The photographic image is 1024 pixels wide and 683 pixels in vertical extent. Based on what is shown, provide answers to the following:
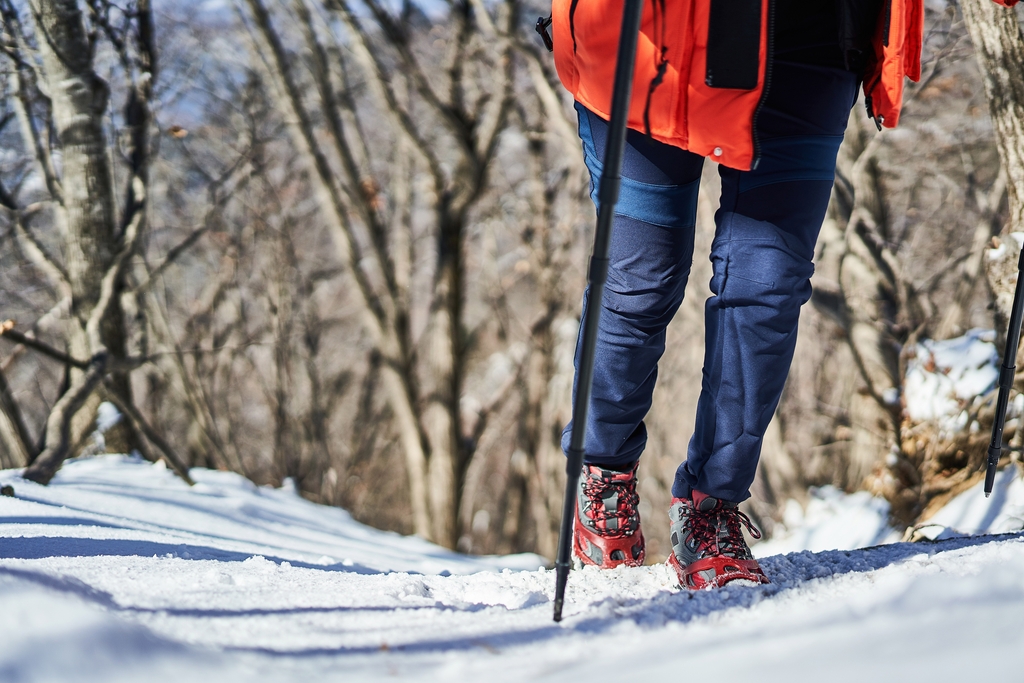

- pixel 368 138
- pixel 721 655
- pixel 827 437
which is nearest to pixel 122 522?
pixel 721 655

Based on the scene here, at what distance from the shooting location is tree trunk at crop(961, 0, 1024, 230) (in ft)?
8.29

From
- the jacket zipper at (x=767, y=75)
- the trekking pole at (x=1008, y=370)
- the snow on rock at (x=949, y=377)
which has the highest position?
the jacket zipper at (x=767, y=75)

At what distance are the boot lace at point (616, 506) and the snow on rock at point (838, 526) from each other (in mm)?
1313

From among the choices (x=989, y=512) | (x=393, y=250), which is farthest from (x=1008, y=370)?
(x=393, y=250)

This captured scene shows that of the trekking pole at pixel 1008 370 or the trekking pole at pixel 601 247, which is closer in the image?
the trekking pole at pixel 601 247

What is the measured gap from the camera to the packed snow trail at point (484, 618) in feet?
2.88

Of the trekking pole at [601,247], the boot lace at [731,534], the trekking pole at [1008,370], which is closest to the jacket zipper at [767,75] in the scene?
the trekking pole at [601,247]

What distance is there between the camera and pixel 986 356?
3.35 m

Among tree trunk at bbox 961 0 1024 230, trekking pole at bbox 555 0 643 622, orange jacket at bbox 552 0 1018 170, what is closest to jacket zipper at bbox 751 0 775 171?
orange jacket at bbox 552 0 1018 170

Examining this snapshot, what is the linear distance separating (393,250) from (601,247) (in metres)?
9.00

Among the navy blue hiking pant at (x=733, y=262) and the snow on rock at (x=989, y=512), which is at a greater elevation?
the navy blue hiking pant at (x=733, y=262)

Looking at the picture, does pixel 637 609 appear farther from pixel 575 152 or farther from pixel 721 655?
pixel 575 152

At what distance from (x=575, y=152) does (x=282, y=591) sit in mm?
5444

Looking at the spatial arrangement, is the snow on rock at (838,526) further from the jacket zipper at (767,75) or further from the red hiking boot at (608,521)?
the jacket zipper at (767,75)
